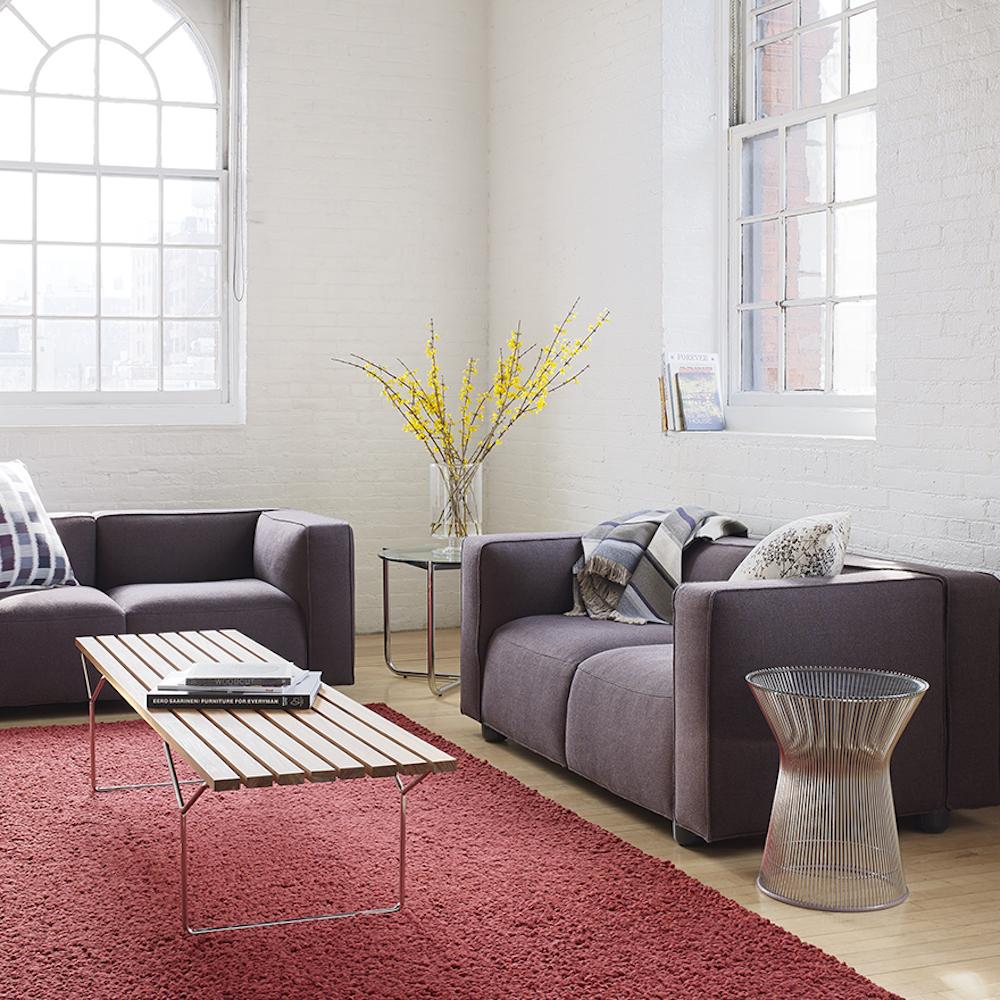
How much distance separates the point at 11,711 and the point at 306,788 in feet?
5.55

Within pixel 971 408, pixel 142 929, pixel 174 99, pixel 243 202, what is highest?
pixel 174 99

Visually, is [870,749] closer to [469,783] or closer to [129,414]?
[469,783]

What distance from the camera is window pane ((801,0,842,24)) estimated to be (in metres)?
5.10

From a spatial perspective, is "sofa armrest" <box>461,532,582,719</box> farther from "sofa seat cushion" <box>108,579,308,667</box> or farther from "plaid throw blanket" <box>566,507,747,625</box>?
"sofa seat cushion" <box>108,579,308,667</box>

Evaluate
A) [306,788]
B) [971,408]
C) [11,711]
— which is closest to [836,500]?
[971,408]

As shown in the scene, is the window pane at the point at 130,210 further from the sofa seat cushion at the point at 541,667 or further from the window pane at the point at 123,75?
the sofa seat cushion at the point at 541,667

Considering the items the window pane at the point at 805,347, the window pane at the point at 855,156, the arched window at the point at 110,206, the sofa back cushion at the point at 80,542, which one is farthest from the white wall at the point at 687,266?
the sofa back cushion at the point at 80,542

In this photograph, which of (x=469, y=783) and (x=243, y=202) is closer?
(x=469, y=783)

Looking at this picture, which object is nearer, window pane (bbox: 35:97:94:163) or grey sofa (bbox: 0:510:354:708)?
grey sofa (bbox: 0:510:354:708)

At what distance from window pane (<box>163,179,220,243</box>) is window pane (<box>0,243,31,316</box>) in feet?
2.14

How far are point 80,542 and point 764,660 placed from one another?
329 centimetres

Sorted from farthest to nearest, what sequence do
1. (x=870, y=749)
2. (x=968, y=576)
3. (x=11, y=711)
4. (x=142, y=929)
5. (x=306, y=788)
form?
(x=11, y=711) < (x=306, y=788) < (x=968, y=576) < (x=870, y=749) < (x=142, y=929)

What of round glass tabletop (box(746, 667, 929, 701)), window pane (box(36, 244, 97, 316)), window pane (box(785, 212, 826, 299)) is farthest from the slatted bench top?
window pane (box(36, 244, 97, 316))

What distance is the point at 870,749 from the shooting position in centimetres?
333
